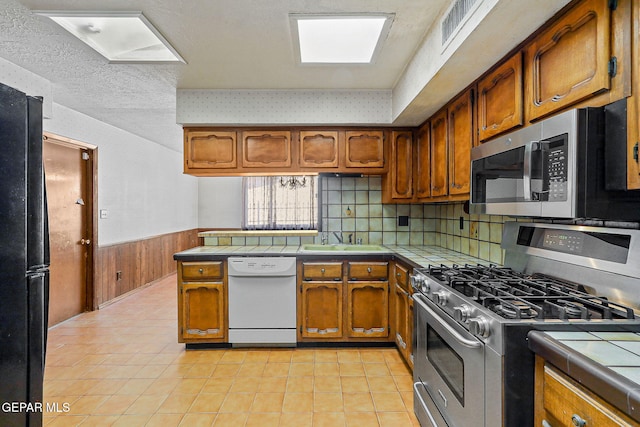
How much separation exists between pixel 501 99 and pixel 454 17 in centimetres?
48

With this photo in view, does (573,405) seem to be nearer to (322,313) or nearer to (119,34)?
(322,313)

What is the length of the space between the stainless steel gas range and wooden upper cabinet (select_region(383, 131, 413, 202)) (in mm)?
1324

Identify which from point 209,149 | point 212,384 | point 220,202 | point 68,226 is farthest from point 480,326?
point 220,202

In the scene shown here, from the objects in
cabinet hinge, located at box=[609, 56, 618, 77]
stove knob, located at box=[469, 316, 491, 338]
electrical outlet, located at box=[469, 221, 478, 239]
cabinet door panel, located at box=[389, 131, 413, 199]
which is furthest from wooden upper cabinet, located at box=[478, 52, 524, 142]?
cabinet door panel, located at box=[389, 131, 413, 199]

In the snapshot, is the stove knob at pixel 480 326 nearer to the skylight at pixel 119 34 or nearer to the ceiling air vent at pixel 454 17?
the ceiling air vent at pixel 454 17

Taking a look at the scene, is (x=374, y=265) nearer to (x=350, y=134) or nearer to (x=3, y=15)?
(x=350, y=134)

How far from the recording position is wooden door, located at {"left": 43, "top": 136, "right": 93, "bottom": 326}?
11.8ft

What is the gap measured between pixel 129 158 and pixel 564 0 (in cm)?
516

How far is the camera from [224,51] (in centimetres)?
241

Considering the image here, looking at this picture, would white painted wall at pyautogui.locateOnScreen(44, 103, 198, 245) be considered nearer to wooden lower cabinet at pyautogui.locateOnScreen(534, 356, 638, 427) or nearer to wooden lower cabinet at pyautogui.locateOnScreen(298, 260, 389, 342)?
wooden lower cabinet at pyautogui.locateOnScreen(298, 260, 389, 342)

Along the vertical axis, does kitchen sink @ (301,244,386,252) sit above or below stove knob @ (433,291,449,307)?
above

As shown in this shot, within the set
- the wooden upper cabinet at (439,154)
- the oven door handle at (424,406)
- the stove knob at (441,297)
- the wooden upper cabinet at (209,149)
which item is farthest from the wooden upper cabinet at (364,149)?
the oven door handle at (424,406)

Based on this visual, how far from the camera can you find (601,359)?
3.02ft

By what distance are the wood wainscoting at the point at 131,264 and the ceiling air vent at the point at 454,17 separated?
4266 mm
